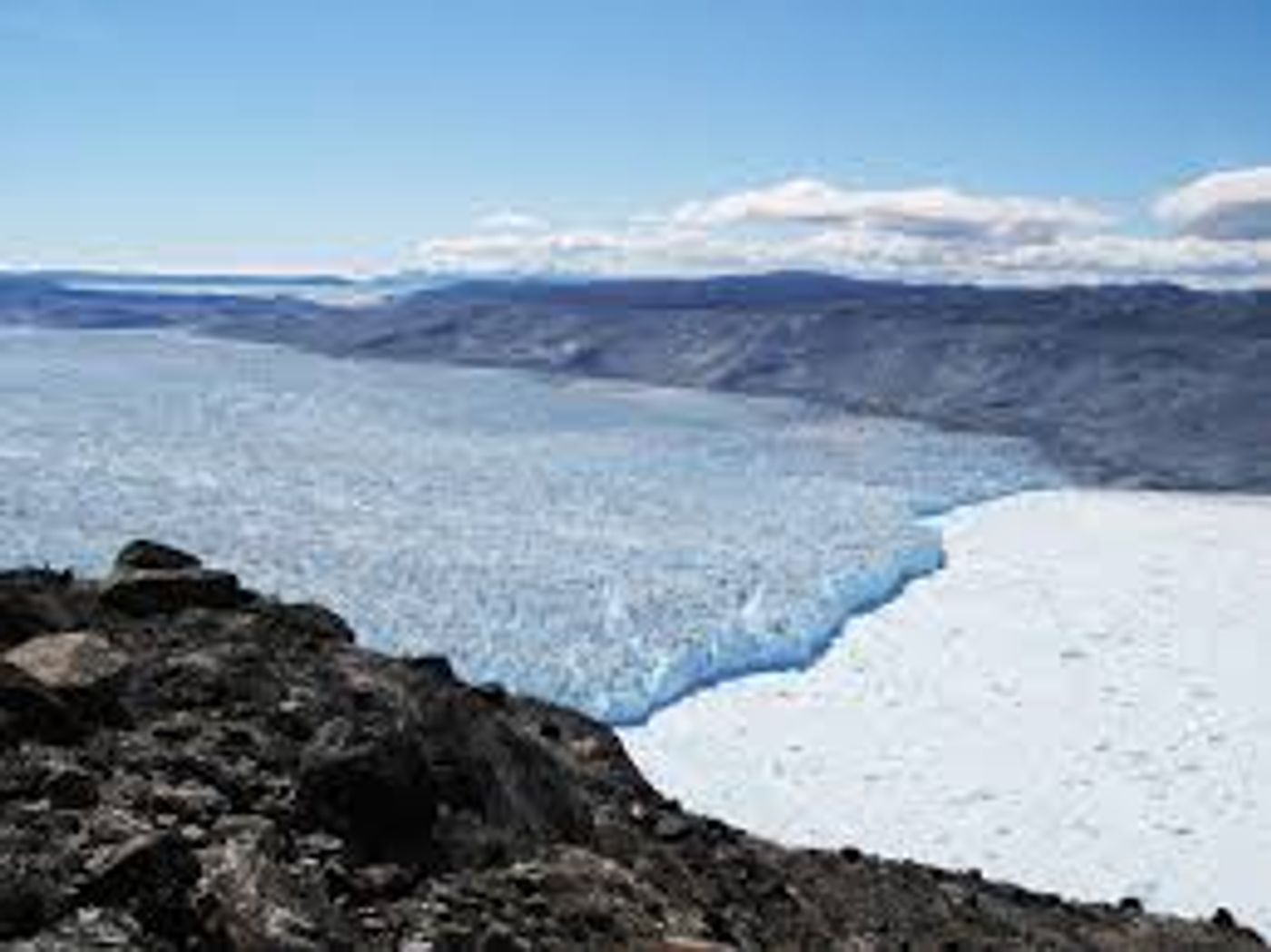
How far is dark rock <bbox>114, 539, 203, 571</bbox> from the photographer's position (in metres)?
7.66

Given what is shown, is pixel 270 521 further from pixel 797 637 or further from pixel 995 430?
pixel 995 430

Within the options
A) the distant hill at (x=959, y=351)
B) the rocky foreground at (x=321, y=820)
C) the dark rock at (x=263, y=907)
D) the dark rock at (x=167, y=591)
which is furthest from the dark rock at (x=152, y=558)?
the distant hill at (x=959, y=351)

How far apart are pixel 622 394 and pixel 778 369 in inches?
368

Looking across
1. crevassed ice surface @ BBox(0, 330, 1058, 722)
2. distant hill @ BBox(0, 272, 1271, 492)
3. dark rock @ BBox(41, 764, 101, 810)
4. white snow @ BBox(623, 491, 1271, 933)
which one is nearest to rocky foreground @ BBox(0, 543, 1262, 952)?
dark rock @ BBox(41, 764, 101, 810)

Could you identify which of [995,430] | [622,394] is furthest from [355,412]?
[995,430]

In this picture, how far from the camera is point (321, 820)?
5113 millimetres

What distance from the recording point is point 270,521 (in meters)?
29.5

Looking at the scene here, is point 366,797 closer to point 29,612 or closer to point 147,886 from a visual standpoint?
point 147,886

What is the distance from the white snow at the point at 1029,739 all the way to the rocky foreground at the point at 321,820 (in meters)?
7.24

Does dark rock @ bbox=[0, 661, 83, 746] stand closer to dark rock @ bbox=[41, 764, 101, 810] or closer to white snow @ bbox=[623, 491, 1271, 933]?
dark rock @ bbox=[41, 764, 101, 810]

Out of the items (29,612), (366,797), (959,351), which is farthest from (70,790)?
(959,351)

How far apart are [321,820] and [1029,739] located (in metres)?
14.5

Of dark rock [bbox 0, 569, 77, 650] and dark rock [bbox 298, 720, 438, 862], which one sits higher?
dark rock [bbox 0, 569, 77, 650]

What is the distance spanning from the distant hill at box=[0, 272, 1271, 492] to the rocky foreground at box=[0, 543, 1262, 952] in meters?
37.7
